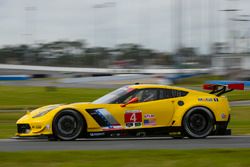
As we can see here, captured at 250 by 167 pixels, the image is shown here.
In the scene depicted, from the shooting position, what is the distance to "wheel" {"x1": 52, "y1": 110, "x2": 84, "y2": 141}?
1099 centimetres

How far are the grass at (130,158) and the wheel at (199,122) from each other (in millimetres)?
3060

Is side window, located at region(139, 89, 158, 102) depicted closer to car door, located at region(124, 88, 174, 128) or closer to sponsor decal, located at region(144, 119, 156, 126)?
car door, located at region(124, 88, 174, 128)

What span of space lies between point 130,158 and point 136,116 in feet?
12.3

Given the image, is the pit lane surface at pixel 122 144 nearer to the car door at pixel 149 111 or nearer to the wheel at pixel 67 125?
the wheel at pixel 67 125

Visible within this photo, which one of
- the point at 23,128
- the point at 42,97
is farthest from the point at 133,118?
the point at 42,97

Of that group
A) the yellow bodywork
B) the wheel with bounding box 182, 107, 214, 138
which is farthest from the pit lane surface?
the yellow bodywork

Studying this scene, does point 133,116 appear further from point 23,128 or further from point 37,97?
point 37,97

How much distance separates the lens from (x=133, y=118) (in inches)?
450

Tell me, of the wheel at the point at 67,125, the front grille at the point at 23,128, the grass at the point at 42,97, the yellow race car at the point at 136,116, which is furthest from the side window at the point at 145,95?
the grass at the point at 42,97

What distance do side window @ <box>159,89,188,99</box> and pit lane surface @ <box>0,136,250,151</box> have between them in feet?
3.21

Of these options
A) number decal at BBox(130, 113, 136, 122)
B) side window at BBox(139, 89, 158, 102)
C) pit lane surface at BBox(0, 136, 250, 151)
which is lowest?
pit lane surface at BBox(0, 136, 250, 151)

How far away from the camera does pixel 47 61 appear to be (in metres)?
91.7

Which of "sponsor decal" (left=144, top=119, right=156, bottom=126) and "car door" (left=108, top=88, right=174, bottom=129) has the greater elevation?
"car door" (left=108, top=88, right=174, bottom=129)

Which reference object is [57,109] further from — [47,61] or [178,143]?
[47,61]
